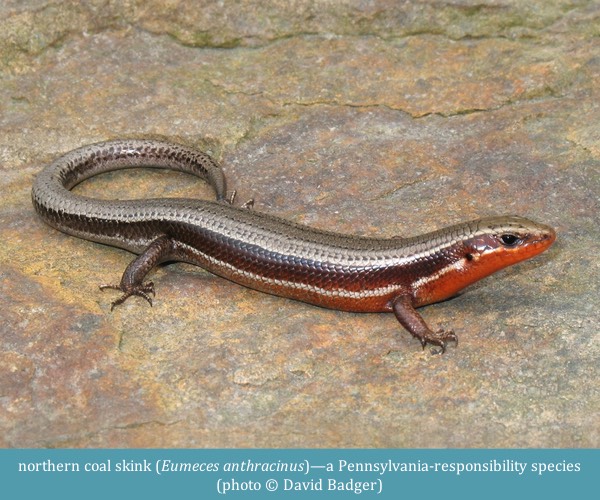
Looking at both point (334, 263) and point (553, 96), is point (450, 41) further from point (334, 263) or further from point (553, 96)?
point (334, 263)

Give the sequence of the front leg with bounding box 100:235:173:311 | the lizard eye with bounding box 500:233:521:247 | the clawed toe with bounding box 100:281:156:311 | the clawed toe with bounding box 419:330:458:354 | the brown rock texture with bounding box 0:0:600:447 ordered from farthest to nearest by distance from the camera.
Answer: the front leg with bounding box 100:235:173:311 → the clawed toe with bounding box 100:281:156:311 → the lizard eye with bounding box 500:233:521:247 → the clawed toe with bounding box 419:330:458:354 → the brown rock texture with bounding box 0:0:600:447

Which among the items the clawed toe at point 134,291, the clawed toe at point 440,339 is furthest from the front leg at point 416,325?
the clawed toe at point 134,291

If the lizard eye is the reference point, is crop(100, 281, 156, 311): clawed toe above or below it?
below

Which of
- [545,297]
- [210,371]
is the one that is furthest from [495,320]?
[210,371]

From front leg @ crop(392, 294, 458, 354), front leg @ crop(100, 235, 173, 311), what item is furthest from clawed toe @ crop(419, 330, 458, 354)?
front leg @ crop(100, 235, 173, 311)

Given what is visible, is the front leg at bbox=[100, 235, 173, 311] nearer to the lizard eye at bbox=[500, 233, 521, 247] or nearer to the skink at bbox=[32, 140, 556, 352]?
the skink at bbox=[32, 140, 556, 352]

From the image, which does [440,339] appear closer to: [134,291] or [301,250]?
[301,250]

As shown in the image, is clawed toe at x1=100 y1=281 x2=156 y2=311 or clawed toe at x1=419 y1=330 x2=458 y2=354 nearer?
clawed toe at x1=419 y1=330 x2=458 y2=354

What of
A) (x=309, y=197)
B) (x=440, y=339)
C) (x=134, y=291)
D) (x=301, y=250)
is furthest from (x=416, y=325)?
(x=134, y=291)

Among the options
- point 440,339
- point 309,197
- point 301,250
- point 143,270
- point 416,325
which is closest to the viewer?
point 440,339
